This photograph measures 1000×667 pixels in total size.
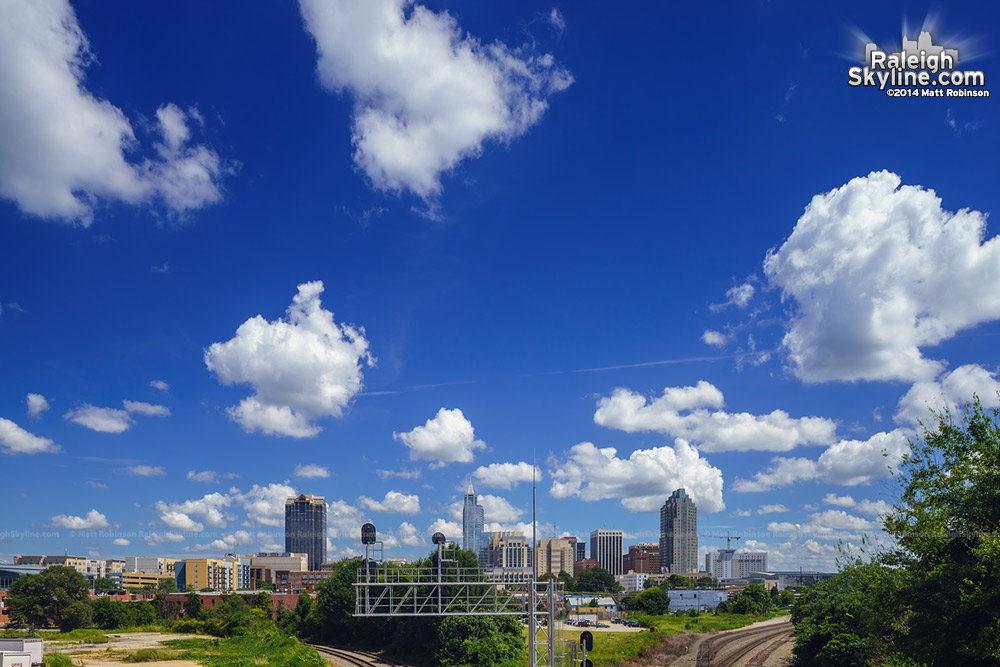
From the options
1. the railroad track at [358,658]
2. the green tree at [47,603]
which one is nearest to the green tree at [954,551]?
the railroad track at [358,658]

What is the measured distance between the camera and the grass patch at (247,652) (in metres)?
47.8

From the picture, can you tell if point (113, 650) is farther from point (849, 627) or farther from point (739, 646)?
point (739, 646)

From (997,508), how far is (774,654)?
156 ft

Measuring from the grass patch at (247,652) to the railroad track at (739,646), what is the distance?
32.8m

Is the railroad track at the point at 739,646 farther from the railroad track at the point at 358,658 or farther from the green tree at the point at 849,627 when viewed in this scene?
the railroad track at the point at 358,658

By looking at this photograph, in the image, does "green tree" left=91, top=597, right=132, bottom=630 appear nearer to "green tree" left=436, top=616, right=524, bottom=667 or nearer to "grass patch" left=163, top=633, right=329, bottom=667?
"grass patch" left=163, top=633, right=329, bottom=667

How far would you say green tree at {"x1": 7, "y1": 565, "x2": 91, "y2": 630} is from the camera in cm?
8081

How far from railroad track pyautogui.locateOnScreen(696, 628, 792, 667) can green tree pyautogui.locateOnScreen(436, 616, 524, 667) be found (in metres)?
16.8

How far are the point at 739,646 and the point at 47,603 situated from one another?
80596 mm

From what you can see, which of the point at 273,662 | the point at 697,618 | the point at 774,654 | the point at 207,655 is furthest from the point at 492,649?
the point at 697,618

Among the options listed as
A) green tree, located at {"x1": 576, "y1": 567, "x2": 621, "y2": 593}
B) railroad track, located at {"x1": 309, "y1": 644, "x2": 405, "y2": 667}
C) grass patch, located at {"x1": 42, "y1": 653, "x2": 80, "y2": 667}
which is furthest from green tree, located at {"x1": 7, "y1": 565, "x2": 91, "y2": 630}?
green tree, located at {"x1": 576, "y1": 567, "x2": 621, "y2": 593}

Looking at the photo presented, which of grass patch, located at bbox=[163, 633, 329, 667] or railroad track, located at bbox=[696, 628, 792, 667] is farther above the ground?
grass patch, located at bbox=[163, 633, 329, 667]

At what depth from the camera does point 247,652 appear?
2168 inches

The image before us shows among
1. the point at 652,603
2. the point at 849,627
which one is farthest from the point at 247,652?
the point at 652,603
